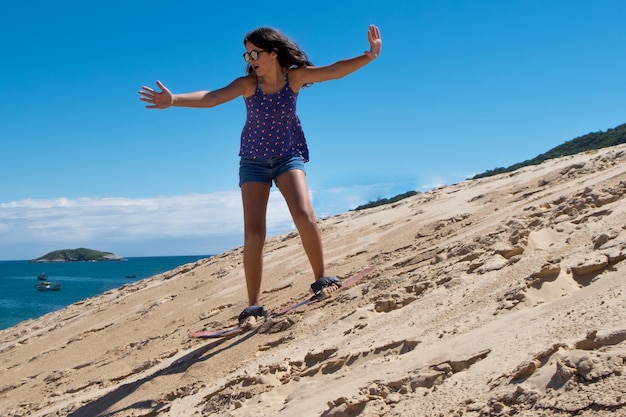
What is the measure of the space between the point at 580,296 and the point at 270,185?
2.16 meters

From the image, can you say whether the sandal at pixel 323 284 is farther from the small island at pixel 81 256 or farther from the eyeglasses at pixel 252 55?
the small island at pixel 81 256

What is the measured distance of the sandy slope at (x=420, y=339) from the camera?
7.28 feet

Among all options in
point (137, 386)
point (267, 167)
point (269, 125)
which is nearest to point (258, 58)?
point (269, 125)

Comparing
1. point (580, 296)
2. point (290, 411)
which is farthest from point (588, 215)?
point (290, 411)

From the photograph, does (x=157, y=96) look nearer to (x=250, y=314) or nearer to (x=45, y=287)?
(x=250, y=314)

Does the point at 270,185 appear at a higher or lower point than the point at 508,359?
higher

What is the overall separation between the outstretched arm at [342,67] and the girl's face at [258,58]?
19cm

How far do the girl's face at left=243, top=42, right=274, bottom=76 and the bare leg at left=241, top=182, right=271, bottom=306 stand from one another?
698 mm

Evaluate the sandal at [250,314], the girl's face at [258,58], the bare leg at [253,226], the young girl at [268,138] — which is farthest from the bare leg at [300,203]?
the girl's face at [258,58]

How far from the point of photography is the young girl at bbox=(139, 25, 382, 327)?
4246 mm

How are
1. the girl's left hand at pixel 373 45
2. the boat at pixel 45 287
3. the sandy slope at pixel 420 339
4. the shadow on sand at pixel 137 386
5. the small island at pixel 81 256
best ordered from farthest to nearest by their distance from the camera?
the small island at pixel 81 256, the boat at pixel 45 287, the girl's left hand at pixel 373 45, the shadow on sand at pixel 137 386, the sandy slope at pixel 420 339

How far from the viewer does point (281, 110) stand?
434cm

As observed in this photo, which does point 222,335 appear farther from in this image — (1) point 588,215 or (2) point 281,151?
(1) point 588,215

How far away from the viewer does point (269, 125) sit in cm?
430
